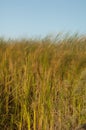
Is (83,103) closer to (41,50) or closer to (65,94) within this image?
(65,94)

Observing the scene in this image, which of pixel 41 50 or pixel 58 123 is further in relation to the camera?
pixel 41 50

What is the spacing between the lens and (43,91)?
4277 mm

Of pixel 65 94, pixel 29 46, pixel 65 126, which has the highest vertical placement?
pixel 29 46

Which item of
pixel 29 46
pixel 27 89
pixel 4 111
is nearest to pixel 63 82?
pixel 27 89

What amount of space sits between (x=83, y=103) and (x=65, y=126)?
0.35m

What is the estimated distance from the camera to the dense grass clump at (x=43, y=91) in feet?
13.9

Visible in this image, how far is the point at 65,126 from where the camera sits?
431 centimetres

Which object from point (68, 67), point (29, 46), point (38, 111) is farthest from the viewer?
point (29, 46)

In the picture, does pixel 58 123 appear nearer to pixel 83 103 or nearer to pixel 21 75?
pixel 83 103

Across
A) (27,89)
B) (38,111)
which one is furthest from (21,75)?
(38,111)

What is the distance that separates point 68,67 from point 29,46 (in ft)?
3.51

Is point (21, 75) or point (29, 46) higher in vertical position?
point (29, 46)

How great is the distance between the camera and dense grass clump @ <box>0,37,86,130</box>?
13.9 feet

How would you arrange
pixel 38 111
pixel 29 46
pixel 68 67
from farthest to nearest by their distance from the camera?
pixel 29 46
pixel 68 67
pixel 38 111
